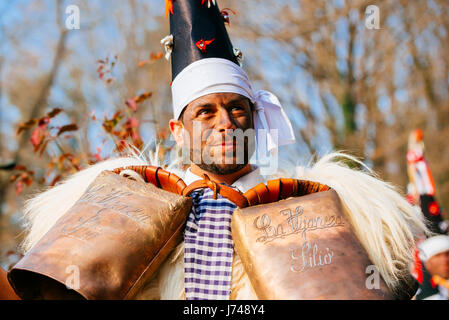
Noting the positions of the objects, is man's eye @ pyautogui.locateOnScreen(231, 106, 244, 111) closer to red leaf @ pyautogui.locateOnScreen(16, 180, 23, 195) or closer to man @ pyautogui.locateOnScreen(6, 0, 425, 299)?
man @ pyautogui.locateOnScreen(6, 0, 425, 299)

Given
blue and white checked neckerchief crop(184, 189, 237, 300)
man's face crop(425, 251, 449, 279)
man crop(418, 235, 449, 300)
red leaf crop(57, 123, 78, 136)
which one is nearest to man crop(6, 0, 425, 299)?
blue and white checked neckerchief crop(184, 189, 237, 300)

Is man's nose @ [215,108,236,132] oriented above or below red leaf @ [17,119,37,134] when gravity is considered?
below

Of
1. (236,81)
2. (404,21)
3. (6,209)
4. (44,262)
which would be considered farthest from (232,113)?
(6,209)

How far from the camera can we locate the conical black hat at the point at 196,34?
1.88 metres

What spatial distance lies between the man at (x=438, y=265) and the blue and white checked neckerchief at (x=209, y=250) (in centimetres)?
201

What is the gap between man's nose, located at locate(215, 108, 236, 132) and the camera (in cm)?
172

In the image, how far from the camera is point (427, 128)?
29.3 feet

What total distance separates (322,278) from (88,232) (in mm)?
730

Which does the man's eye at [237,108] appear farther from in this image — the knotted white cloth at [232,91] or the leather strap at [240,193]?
the leather strap at [240,193]

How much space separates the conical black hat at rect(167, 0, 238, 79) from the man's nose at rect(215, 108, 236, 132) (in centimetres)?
28

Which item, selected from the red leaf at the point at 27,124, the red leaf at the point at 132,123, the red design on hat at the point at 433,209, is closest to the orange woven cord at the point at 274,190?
the red leaf at the point at 132,123

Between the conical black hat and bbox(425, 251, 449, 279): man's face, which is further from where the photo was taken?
bbox(425, 251, 449, 279): man's face

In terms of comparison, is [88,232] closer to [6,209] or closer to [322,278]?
[322,278]

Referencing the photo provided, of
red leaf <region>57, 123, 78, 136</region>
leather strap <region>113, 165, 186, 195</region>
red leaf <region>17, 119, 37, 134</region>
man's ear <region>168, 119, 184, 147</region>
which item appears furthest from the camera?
red leaf <region>17, 119, 37, 134</region>
